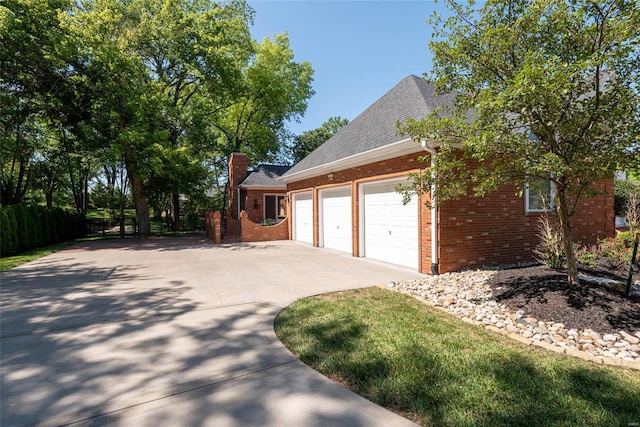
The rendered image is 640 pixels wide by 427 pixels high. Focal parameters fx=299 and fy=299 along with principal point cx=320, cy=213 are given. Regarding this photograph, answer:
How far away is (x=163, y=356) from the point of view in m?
3.36

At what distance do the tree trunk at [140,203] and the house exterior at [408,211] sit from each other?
1144 centimetres

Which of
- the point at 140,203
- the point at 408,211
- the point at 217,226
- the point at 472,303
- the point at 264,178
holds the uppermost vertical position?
the point at 264,178

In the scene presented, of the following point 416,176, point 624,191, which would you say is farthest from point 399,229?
point 624,191

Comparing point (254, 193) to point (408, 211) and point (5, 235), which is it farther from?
point (408, 211)

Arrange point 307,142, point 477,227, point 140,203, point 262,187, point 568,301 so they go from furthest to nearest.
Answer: point 307,142 < point 262,187 < point 140,203 < point 477,227 < point 568,301

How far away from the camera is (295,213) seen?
1541cm

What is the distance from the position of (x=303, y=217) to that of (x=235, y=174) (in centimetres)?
894

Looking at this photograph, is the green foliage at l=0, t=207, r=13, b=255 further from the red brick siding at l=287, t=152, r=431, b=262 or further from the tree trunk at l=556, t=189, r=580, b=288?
the tree trunk at l=556, t=189, r=580, b=288

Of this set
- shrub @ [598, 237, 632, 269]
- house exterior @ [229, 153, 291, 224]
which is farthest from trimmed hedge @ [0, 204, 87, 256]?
shrub @ [598, 237, 632, 269]

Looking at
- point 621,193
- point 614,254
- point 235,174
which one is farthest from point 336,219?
point 621,193

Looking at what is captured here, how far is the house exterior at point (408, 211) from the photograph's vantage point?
23.1 ft

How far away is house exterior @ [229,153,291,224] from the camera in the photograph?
2048cm

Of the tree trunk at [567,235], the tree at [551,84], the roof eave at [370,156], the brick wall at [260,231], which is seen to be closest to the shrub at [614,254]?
the tree trunk at [567,235]

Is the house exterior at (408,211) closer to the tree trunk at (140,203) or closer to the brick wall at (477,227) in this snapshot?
the brick wall at (477,227)
